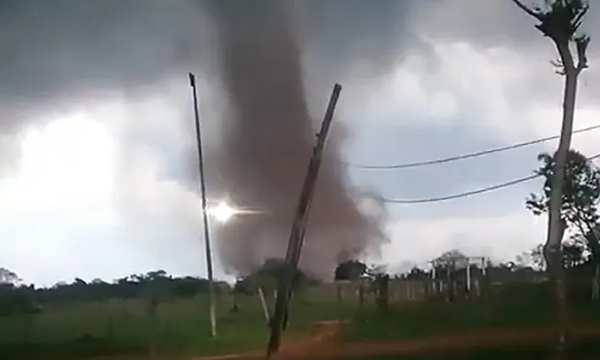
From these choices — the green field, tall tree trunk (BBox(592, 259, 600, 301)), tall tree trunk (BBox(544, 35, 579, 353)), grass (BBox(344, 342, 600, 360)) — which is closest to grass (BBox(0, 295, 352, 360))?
the green field

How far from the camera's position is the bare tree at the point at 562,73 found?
3141 mm

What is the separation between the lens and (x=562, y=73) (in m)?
3.21

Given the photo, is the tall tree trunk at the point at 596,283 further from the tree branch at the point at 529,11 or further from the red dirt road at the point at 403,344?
the tree branch at the point at 529,11

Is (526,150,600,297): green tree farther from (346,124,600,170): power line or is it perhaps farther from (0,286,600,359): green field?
(0,286,600,359): green field

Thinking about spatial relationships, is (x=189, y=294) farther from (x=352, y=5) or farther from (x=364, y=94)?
(x=352, y=5)

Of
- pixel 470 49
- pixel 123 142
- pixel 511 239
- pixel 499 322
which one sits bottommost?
pixel 499 322

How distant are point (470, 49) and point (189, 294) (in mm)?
1336

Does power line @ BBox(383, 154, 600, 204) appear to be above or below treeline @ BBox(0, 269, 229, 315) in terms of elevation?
above

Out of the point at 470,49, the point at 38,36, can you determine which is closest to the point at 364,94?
the point at 470,49

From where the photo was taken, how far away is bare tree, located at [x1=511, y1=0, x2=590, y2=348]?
314 centimetres

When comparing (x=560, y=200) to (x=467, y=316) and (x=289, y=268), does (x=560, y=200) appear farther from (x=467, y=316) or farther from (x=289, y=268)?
(x=289, y=268)

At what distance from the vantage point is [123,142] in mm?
3369

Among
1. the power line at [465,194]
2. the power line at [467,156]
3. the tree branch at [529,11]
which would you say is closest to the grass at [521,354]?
the power line at [465,194]

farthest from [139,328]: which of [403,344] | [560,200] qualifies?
[560,200]
